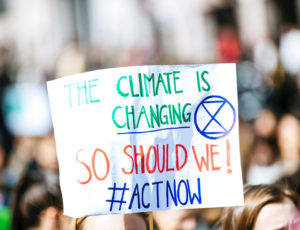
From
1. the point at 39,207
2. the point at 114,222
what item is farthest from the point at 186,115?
the point at 39,207

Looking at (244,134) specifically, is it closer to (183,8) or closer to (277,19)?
(183,8)

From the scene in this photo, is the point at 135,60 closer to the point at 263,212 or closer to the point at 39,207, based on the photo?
the point at 39,207

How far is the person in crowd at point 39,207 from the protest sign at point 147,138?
381 mm

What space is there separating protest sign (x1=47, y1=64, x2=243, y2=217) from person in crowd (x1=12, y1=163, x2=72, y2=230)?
381mm

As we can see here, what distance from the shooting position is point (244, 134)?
128 inches

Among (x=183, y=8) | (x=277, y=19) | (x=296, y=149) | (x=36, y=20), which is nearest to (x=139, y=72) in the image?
(x=296, y=149)

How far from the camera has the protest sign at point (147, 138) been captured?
80.2 inches

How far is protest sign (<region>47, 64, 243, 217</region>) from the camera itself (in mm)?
2037

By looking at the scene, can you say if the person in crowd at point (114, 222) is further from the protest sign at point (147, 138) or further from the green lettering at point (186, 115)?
the green lettering at point (186, 115)

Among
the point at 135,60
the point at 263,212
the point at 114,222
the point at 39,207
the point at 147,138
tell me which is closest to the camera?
the point at 147,138

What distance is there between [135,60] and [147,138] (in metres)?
2.17

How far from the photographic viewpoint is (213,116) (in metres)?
2.10

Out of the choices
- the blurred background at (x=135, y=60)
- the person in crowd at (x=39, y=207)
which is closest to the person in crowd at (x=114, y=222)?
the person in crowd at (x=39, y=207)

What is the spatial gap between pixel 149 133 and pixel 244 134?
1.31 metres
